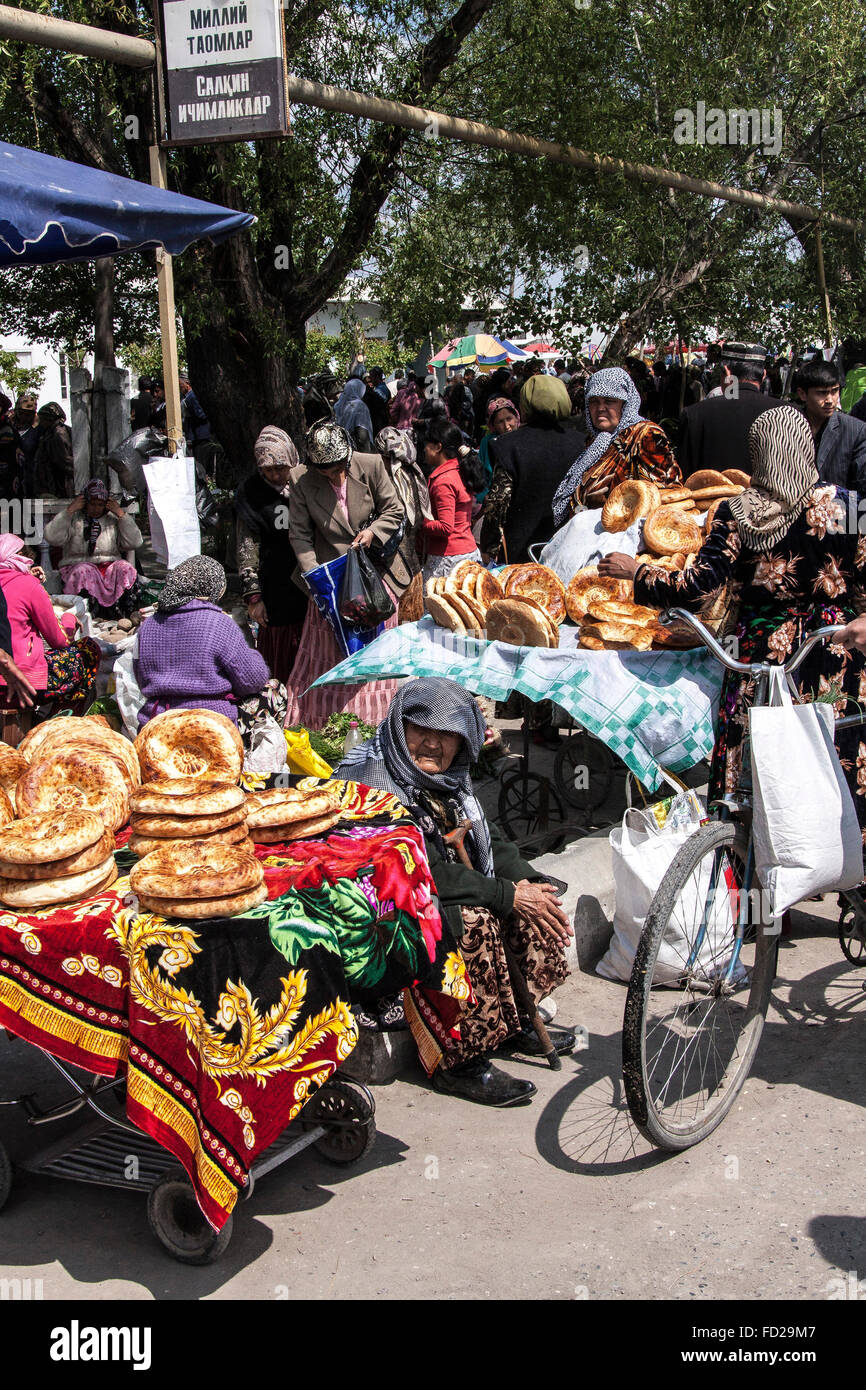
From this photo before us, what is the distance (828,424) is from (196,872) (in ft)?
15.1

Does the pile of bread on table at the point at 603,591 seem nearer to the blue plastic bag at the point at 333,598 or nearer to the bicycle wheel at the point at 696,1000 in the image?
the blue plastic bag at the point at 333,598

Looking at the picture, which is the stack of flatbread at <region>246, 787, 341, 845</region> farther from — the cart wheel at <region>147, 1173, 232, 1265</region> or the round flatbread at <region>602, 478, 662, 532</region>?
the round flatbread at <region>602, 478, 662, 532</region>

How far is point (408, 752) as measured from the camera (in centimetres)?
392

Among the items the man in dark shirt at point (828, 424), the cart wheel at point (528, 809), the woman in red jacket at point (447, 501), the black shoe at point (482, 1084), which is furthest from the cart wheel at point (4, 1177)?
the woman in red jacket at point (447, 501)

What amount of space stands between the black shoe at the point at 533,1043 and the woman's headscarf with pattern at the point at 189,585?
202cm

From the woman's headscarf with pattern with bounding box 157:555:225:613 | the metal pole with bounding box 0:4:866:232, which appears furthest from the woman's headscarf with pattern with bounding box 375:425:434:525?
the woman's headscarf with pattern with bounding box 157:555:225:613

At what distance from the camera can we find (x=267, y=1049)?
287 cm

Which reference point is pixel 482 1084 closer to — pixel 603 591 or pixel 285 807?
pixel 285 807

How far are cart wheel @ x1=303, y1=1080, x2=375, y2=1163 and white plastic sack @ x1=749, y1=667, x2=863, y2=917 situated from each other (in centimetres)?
125

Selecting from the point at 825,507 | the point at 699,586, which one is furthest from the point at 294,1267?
the point at 825,507

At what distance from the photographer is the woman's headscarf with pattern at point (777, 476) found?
4035 mm

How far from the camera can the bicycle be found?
3383 mm

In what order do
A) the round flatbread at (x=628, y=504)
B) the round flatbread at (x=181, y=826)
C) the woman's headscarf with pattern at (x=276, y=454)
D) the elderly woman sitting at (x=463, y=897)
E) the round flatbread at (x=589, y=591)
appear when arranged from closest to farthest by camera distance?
the round flatbread at (x=181, y=826) → the elderly woman sitting at (x=463, y=897) → the round flatbread at (x=589, y=591) → the round flatbread at (x=628, y=504) → the woman's headscarf with pattern at (x=276, y=454)

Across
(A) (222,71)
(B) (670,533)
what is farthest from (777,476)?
(A) (222,71)
